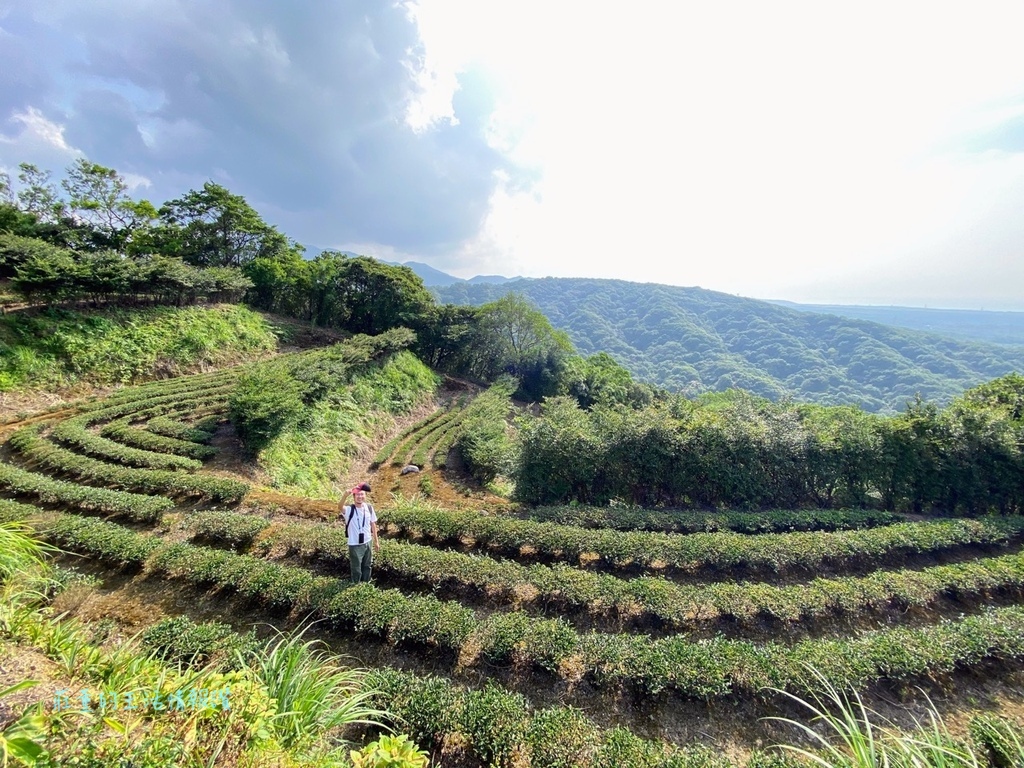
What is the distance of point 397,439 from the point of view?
2420 cm

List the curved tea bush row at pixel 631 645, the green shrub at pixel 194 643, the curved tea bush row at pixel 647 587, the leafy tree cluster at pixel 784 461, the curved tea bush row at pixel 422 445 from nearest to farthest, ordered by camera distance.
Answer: the green shrub at pixel 194 643 < the curved tea bush row at pixel 631 645 < the curved tea bush row at pixel 647 587 < the leafy tree cluster at pixel 784 461 < the curved tea bush row at pixel 422 445

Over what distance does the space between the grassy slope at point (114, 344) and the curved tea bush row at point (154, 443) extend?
15.6 ft

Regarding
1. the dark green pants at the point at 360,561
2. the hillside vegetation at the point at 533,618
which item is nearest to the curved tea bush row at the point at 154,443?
the hillside vegetation at the point at 533,618

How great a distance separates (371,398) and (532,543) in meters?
18.5

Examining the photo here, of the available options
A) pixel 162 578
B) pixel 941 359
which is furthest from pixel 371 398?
pixel 941 359

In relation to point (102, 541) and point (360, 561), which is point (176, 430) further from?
point (360, 561)

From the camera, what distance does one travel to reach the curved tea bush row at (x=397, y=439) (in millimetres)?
20859

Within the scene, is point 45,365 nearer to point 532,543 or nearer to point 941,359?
point 532,543

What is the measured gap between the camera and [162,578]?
25.0 feet

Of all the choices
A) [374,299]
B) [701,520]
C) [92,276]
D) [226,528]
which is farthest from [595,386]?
[92,276]

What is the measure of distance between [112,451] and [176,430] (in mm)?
2726

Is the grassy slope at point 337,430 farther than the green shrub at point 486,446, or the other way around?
the green shrub at point 486,446

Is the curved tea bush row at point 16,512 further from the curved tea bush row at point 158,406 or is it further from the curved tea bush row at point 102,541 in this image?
the curved tea bush row at point 158,406

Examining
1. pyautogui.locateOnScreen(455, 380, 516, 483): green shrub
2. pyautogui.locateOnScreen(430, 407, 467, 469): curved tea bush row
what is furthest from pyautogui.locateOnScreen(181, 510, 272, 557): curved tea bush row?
pyautogui.locateOnScreen(430, 407, 467, 469): curved tea bush row
